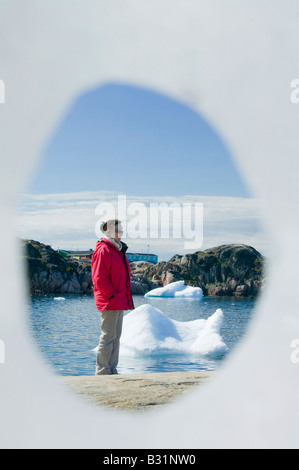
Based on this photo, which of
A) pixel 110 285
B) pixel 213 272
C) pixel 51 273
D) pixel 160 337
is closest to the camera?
pixel 110 285

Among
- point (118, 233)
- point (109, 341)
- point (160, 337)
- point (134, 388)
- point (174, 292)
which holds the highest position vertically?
point (118, 233)

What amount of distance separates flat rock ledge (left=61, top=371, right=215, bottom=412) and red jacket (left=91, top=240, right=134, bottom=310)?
0.60 metres

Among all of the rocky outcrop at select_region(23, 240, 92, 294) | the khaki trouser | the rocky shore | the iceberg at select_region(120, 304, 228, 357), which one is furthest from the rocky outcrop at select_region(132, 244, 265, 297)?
the khaki trouser

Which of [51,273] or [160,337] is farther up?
[160,337]

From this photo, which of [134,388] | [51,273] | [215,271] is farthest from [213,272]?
[134,388]

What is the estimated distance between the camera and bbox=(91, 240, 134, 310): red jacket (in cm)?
401

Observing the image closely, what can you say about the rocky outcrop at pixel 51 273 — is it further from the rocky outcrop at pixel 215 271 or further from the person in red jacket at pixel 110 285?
the person in red jacket at pixel 110 285

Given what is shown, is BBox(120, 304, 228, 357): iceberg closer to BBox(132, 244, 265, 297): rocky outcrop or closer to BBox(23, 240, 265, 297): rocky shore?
BBox(23, 240, 265, 297): rocky shore

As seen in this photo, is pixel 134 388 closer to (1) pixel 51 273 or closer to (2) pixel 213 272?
(1) pixel 51 273

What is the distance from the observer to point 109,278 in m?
4.09

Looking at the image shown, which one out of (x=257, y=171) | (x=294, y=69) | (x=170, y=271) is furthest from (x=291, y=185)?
(x=170, y=271)

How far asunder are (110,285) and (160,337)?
13.9 ft

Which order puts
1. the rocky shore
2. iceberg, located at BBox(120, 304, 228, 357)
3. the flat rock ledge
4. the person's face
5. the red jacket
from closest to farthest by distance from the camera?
1. the flat rock ledge
2. the red jacket
3. the person's face
4. iceberg, located at BBox(120, 304, 228, 357)
5. the rocky shore
